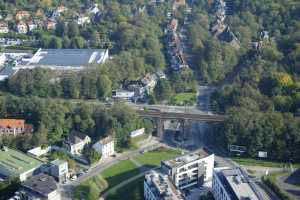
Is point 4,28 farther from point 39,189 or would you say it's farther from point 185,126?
point 39,189

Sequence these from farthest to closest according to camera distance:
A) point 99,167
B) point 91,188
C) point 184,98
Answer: point 184,98 → point 99,167 → point 91,188

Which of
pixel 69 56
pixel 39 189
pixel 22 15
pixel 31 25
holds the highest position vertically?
pixel 22 15

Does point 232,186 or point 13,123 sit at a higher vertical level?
point 13,123

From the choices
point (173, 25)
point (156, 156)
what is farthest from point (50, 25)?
point (156, 156)

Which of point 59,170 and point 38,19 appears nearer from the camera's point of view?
point 59,170

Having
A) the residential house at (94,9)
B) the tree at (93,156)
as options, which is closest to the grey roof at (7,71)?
the tree at (93,156)

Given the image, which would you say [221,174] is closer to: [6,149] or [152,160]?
[152,160]

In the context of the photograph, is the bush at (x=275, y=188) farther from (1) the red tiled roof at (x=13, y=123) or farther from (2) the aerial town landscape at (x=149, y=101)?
(1) the red tiled roof at (x=13, y=123)
